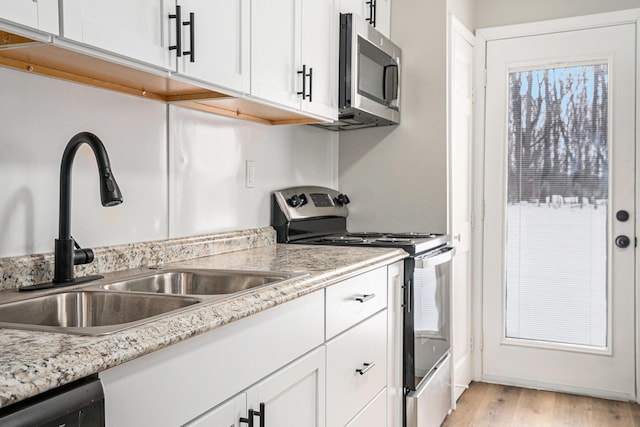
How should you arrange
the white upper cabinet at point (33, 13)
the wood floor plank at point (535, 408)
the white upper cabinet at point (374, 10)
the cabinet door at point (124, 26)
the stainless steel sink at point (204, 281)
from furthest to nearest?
the wood floor plank at point (535, 408), the white upper cabinet at point (374, 10), the stainless steel sink at point (204, 281), the cabinet door at point (124, 26), the white upper cabinet at point (33, 13)

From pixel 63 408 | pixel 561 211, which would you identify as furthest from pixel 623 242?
pixel 63 408

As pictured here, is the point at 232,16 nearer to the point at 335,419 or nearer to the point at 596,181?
the point at 335,419

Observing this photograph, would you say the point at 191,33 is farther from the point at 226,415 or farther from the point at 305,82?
the point at 226,415

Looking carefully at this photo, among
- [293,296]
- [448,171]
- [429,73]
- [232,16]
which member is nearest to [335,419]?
[293,296]

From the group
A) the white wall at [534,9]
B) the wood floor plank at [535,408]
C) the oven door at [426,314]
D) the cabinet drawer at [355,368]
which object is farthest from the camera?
the white wall at [534,9]

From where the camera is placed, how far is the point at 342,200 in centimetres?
305

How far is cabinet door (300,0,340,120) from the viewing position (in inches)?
84.6

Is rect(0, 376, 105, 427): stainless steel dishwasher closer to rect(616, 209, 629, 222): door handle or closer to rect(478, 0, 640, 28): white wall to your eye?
rect(616, 209, 629, 222): door handle

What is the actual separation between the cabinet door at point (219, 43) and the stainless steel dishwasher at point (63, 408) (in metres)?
0.90

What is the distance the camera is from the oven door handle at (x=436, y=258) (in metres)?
2.36

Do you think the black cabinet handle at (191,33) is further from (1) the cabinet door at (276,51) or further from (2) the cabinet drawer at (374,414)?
(2) the cabinet drawer at (374,414)

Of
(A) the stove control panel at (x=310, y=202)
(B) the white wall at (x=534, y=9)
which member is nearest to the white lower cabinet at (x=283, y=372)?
(A) the stove control panel at (x=310, y=202)

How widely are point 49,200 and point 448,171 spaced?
200 centimetres

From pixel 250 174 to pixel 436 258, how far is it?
0.92 metres
